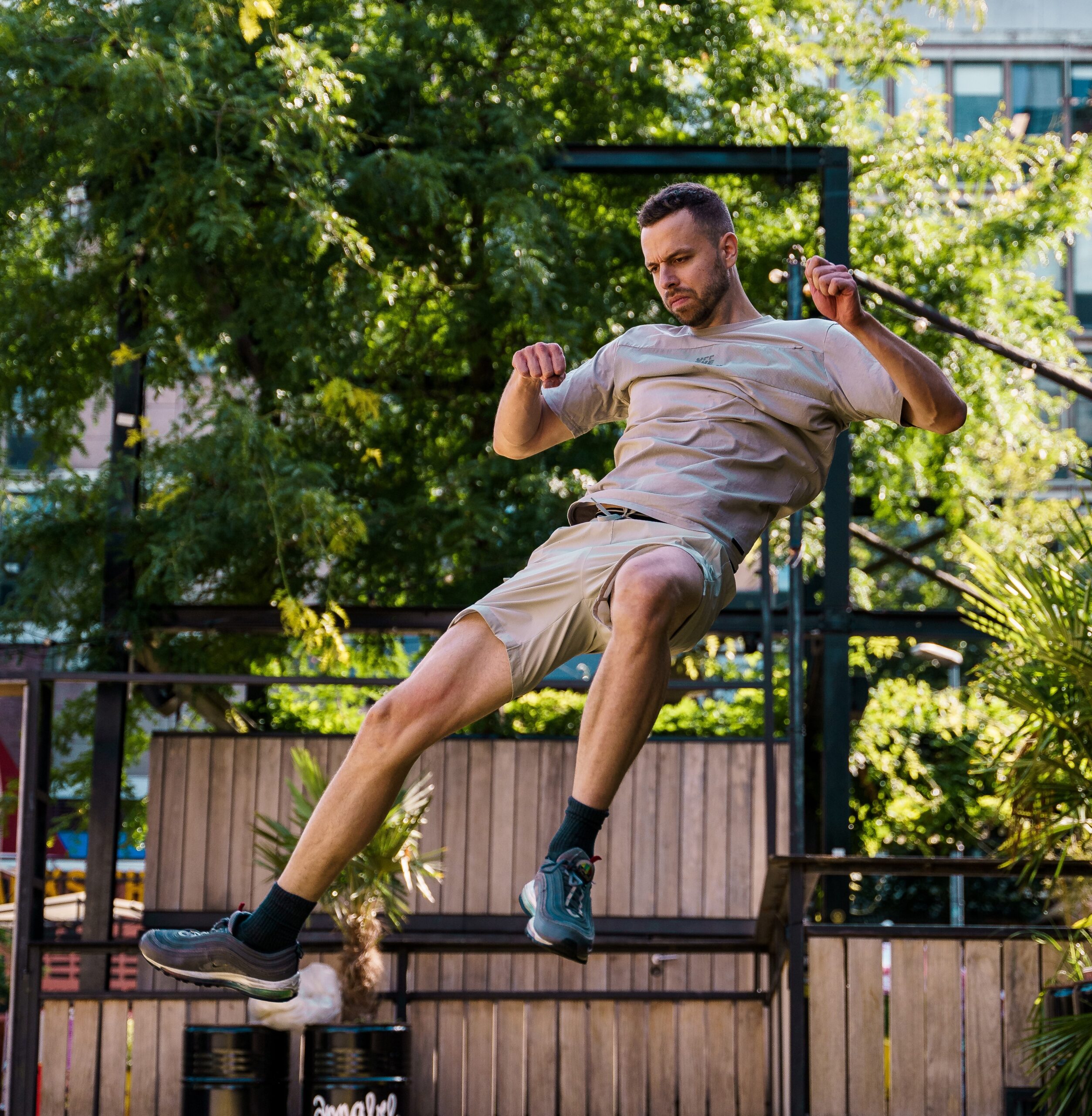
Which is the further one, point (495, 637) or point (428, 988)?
point (428, 988)

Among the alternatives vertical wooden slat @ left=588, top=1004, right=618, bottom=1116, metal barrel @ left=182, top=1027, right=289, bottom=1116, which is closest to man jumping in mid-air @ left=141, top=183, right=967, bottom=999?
metal barrel @ left=182, top=1027, right=289, bottom=1116

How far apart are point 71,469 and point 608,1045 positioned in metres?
5.07

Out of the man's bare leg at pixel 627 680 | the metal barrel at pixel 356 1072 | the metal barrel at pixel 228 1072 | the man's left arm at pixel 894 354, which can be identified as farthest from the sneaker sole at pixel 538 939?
the metal barrel at pixel 228 1072

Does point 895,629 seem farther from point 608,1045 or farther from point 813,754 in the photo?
point 608,1045

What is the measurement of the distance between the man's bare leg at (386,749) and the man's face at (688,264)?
0.88 meters

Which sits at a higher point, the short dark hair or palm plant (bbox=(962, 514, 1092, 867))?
the short dark hair

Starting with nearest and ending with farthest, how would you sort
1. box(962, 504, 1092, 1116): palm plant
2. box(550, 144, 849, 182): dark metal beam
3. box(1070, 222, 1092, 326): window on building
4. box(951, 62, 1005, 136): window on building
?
box(962, 504, 1092, 1116): palm plant < box(550, 144, 849, 182): dark metal beam < box(1070, 222, 1092, 326): window on building < box(951, 62, 1005, 136): window on building

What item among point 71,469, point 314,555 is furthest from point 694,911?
point 71,469

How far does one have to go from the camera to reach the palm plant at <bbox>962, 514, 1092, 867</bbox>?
5859 mm

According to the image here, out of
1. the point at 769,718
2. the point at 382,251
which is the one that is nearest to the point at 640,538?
the point at 769,718

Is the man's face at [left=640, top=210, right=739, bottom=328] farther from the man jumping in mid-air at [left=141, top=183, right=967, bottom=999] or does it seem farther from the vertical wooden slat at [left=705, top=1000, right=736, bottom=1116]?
the vertical wooden slat at [left=705, top=1000, right=736, bottom=1116]

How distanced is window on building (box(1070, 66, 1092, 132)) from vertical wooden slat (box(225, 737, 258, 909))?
1945 centimetres

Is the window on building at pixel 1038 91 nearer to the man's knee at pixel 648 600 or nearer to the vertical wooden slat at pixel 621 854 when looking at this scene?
the vertical wooden slat at pixel 621 854

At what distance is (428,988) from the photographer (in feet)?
29.3
